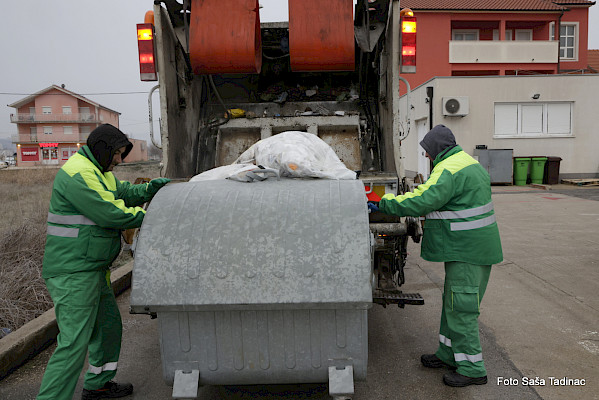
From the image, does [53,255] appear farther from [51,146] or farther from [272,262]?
[51,146]

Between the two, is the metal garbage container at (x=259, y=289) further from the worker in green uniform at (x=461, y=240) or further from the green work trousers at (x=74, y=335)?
the worker in green uniform at (x=461, y=240)

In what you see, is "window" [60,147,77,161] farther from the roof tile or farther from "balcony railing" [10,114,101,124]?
the roof tile

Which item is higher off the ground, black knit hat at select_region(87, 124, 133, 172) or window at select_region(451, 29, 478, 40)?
window at select_region(451, 29, 478, 40)

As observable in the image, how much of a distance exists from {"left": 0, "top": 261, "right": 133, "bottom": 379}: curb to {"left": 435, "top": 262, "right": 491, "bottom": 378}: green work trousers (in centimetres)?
272

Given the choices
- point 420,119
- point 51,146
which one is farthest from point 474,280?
point 51,146

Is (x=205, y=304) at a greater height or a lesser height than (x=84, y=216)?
lesser

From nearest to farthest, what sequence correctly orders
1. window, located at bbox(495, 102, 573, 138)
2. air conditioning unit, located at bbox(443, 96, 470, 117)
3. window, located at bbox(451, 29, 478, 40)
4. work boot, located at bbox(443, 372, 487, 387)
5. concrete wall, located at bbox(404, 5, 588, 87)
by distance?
work boot, located at bbox(443, 372, 487, 387), air conditioning unit, located at bbox(443, 96, 470, 117), window, located at bbox(495, 102, 573, 138), concrete wall, located at bbox(404, 5, 588, 87), window, located at bbox(451, 29, 478, 40)

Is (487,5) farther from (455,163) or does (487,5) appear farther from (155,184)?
(155,184)

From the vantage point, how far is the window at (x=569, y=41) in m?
24.6

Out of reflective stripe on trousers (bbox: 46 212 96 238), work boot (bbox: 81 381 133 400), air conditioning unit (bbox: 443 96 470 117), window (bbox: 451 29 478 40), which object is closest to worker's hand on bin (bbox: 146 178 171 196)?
reflective stripe on trousers (bbox: 46 212 96 238)

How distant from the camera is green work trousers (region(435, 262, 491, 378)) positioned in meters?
2.92

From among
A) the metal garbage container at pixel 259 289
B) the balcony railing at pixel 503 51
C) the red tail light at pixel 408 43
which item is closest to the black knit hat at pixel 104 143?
the metal garbage container at pixel 259 289

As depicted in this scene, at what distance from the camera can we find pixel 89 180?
2.60m

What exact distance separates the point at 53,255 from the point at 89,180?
1.42 feet
